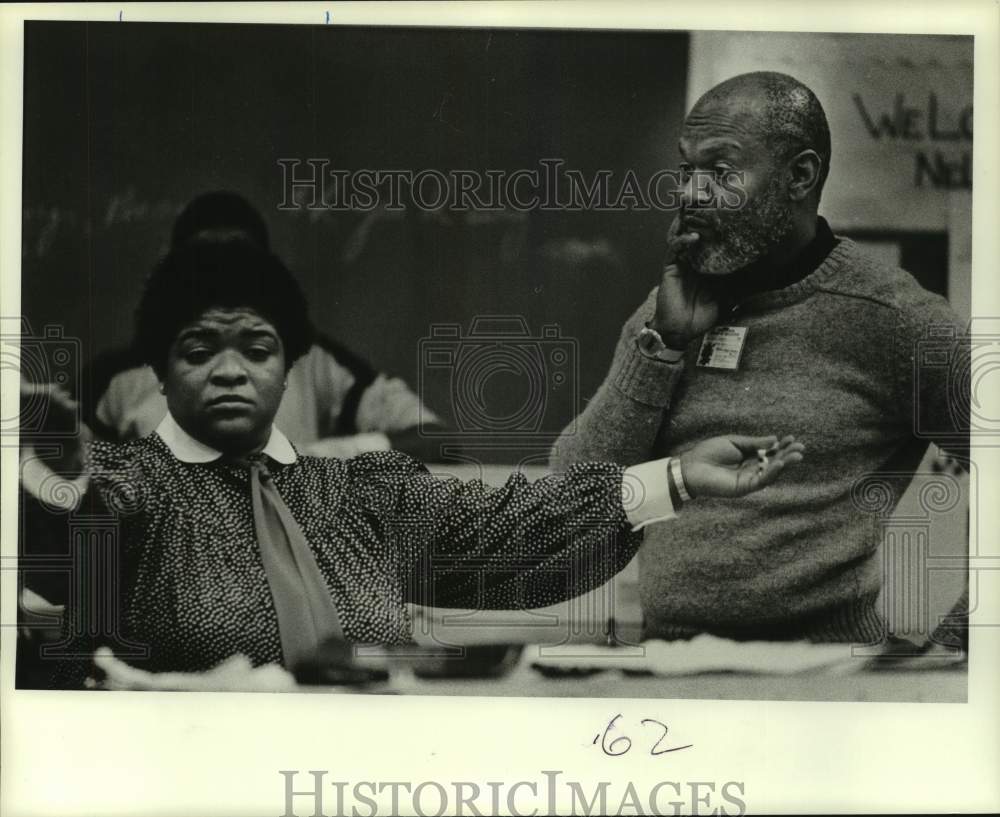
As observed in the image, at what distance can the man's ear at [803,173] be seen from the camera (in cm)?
377

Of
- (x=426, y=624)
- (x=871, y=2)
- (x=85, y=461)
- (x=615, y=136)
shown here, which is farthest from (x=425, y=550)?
(x=871, y=2)

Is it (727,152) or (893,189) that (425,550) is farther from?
(893,189)

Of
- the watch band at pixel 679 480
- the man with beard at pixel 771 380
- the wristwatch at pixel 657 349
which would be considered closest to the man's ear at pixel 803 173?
the man with beard at pixel 771 380

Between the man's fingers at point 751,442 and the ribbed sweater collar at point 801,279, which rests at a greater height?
the ribbed sweater collar at point 801,279

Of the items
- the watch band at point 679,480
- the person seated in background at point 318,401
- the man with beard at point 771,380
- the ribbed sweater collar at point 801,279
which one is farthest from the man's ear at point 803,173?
the person seated in background at point 318,401

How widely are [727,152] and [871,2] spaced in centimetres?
72

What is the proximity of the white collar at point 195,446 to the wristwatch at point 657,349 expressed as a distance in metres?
1.21

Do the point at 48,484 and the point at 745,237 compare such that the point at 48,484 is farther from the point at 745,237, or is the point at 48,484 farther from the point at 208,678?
the point at 745,237

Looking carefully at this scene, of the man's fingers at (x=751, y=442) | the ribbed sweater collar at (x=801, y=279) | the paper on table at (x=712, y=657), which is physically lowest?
the paper on table at (x=712, y=657)

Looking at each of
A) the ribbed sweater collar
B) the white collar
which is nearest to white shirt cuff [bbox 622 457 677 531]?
the ribbed sweater collar

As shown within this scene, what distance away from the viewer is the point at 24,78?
152 inches

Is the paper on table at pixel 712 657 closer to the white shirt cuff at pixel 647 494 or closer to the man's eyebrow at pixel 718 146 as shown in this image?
the white shirt cuff at pixel 647 494

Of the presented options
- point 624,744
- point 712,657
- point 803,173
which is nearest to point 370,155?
point 803,173

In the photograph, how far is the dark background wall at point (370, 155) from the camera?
12.5 feet
